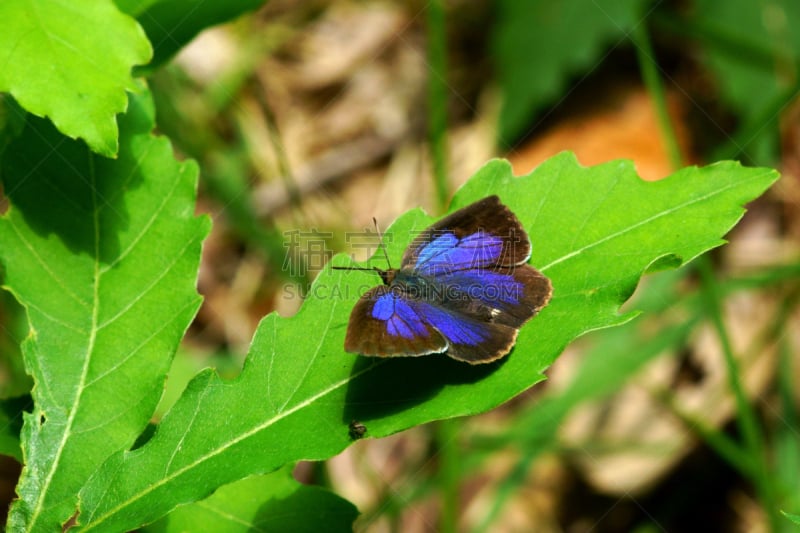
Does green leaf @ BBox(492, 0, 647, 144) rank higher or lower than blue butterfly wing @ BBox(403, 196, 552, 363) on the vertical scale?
lower

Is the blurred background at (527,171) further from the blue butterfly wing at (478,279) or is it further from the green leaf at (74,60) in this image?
the green leaf at (74,60)

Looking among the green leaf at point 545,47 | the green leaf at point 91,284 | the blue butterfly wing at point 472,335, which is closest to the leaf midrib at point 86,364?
the green leaf at point 91,284

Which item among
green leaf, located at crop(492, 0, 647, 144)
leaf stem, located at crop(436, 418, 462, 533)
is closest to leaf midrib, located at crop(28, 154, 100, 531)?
leaf stem, located at crop(436, 418, 462, 533)

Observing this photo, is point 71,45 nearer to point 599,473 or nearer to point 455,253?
point 455,253

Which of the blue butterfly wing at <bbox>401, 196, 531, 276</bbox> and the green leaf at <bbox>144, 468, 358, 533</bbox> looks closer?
the green leaf at <bbox>144, 468, 358, 533</bbox>

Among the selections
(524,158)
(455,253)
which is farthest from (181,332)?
(524,158)

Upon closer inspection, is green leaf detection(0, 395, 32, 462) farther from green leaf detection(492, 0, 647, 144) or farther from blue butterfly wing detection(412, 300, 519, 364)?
green leaf detection(492, 0, 647, 144)
